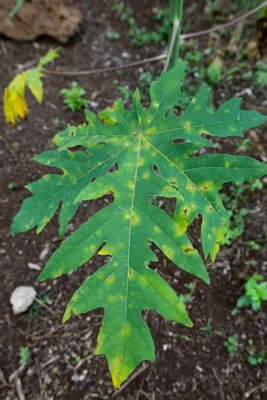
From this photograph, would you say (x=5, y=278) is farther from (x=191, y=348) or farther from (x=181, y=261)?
(x=181, y=261)

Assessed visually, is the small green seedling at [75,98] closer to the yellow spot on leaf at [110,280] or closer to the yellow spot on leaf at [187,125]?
the yellow spot on leaf at [187,125]

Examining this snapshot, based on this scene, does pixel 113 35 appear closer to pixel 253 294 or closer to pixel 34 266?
pixel 34 266

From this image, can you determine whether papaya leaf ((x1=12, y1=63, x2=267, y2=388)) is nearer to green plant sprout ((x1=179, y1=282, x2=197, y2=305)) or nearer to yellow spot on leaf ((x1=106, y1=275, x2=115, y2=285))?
yellow spot on leaf ((x1=106, y1=275, x2=115, y2=285))

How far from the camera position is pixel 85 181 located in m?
1.27

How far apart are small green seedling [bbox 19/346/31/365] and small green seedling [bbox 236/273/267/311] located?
1039 millimetres

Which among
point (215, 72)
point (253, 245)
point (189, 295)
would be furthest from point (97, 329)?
point (215, 72)

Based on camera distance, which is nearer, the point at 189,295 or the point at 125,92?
the point at 189,295

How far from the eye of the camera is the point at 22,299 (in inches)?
79.3

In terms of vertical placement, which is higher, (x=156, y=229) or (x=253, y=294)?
(x=156, y=229)

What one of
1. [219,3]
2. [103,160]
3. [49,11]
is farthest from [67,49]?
[103,160]

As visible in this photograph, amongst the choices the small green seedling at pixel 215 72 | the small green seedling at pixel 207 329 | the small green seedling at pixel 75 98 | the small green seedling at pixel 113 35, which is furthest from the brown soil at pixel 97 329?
the small green seedling at pixel 113 35

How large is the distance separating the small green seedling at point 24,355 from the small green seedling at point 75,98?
5.26ft

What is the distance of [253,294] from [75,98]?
67.9 inches

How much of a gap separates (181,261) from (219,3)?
2782 millimetres
